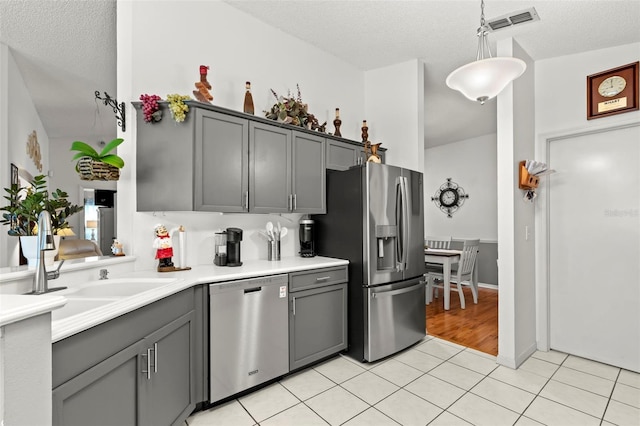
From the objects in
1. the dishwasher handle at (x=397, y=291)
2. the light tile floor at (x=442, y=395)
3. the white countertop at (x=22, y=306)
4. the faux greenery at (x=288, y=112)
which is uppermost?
the faux greenery at (x=288, y=112)

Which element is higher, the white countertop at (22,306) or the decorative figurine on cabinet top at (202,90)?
the decorative figurine on cabinet top at (202,90)

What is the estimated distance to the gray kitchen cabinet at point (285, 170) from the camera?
2531 mm

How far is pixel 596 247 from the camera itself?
9.55 ft

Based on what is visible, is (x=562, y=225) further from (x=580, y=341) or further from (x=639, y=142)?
(x=580, y=341)

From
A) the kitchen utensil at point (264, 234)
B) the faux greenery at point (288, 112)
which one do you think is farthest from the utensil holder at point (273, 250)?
the faux greenery at point (288, 112)

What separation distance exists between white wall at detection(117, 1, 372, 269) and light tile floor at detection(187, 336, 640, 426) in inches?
46.3

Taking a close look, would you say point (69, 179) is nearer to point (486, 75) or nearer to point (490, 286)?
point (486, 75)

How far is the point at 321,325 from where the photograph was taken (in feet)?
8.63

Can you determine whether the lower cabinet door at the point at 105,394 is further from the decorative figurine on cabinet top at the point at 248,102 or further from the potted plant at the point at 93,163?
the decorative figurine on cabinet top at the point at 248,102

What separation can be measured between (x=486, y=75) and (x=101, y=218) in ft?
10.5

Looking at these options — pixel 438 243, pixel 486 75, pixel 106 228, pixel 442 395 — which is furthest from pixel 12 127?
pixel 438 243

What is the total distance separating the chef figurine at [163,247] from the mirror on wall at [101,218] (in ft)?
2.26

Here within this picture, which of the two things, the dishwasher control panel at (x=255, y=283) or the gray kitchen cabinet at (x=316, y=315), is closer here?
the dishwasher control panel at (x=255, y=283)

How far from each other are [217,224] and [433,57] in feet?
9.74
